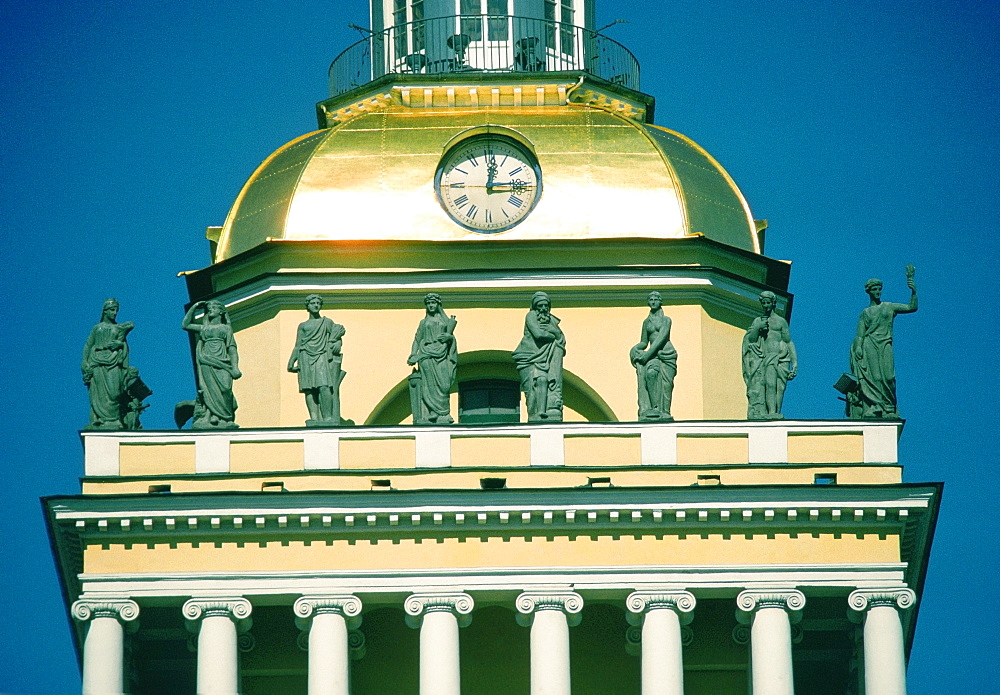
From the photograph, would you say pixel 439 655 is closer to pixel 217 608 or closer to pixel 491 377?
pixel 217 608

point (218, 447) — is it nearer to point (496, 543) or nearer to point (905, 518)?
point (496, 543)

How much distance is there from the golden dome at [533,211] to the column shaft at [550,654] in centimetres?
829

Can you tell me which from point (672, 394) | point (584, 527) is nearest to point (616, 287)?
point (672, 394)

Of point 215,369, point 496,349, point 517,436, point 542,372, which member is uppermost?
point 496,349

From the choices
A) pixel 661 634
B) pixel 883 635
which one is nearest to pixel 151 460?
pixel 661 634

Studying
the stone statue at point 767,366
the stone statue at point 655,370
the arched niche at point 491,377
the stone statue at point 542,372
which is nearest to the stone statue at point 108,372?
the arched niche at point 491,377

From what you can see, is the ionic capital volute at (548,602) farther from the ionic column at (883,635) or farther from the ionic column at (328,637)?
the ionic column at (883,635)

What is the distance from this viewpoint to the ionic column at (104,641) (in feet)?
156

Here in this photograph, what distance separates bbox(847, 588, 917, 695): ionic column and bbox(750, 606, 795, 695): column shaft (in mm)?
1135

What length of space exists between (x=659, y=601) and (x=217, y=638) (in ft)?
22.3

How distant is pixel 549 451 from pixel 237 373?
511 cm

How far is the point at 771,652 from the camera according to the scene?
47.7 metres

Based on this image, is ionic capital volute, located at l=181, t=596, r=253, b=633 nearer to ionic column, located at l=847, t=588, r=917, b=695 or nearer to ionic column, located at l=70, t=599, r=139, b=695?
ionic column, located at l=70, t=599, r=139, b=695

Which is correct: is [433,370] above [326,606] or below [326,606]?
above
